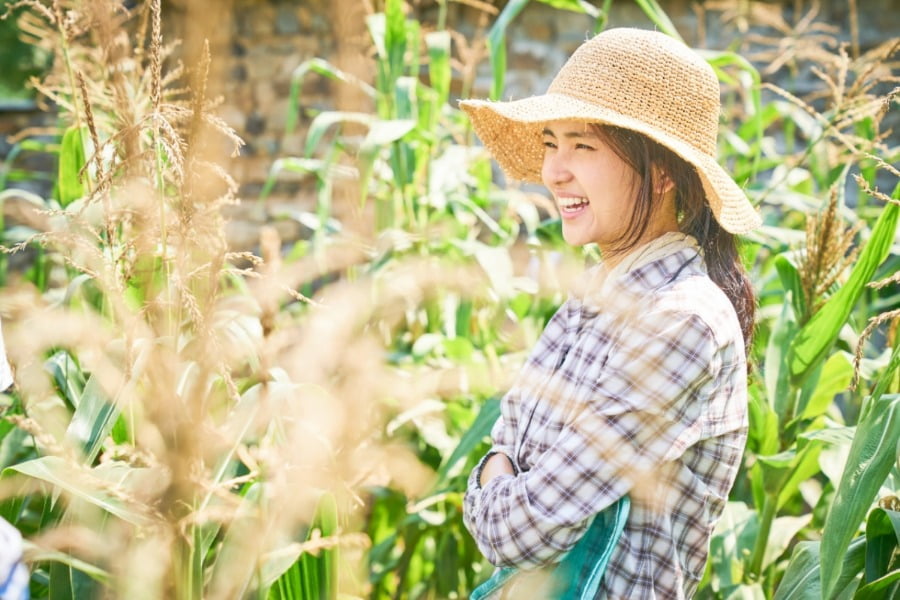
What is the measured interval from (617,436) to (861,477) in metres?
0.34

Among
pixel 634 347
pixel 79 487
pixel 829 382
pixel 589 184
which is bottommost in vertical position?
pixel 829 382

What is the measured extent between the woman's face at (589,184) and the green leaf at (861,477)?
36cm

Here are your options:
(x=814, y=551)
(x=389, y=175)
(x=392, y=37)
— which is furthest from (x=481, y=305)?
(x=814, y=551)

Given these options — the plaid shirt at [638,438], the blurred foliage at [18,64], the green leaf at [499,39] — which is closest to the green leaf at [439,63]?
the green leaf at [499,39]

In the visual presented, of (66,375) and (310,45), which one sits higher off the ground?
(310,45)

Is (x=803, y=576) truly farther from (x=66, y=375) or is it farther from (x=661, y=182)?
(x=66, y=375)

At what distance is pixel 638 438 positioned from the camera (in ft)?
3.05

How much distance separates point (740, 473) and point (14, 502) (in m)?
1.12

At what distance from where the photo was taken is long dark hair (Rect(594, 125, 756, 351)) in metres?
1.08

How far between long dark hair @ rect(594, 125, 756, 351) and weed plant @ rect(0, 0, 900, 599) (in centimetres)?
15

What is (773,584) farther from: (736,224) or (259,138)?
(259,138)

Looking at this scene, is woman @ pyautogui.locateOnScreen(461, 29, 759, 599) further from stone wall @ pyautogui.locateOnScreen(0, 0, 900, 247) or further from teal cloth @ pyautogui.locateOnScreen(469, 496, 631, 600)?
stone wall @ pyautogui.locateOnScreen(0, 0, 900, 247)

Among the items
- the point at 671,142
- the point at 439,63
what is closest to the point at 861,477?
the point at 671,142

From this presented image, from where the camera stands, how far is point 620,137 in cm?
109
